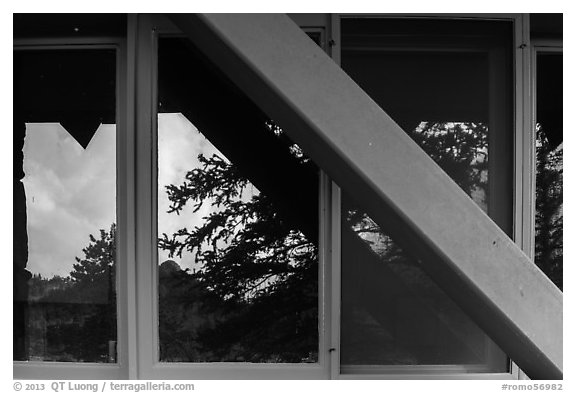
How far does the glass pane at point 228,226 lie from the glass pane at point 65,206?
0.32m

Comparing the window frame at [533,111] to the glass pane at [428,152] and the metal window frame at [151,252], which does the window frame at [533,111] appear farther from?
the metal window frame at [151,252]

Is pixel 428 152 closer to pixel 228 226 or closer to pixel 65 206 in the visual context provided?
pixel 228 226

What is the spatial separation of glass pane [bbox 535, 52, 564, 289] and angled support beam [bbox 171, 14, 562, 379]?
2.43 ft

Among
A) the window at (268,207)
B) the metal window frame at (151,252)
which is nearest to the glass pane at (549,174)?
the window at (268,207)

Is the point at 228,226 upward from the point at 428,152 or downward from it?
downward

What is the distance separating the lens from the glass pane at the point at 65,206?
2271mm

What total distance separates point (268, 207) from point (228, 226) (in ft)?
0.76

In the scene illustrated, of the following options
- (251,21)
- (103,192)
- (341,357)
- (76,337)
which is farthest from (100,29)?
(341,357)

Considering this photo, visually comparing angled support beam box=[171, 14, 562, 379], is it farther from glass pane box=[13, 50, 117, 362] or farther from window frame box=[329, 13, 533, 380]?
glass pane box=[13, 50, 117, 362]

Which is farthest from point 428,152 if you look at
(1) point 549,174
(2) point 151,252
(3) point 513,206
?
(2) point 151,252

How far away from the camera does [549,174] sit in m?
2.26

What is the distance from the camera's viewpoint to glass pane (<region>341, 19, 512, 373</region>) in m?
2.21

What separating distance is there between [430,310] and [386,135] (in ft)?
3.73
